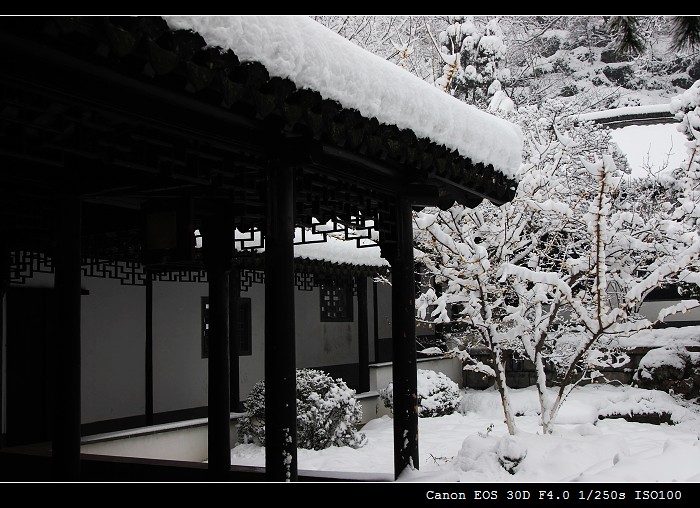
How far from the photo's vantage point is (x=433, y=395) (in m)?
15.6

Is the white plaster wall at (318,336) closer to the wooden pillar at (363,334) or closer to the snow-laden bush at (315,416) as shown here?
the wooden pillar at (363,334)

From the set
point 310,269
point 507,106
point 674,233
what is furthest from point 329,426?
point 507,106

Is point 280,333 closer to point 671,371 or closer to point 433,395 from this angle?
point 433,395

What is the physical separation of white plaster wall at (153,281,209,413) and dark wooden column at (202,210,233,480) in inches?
208

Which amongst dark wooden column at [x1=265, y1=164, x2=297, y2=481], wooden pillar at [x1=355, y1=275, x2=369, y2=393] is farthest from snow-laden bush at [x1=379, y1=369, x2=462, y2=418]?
dark wooden column at [x1=265, y1=164, x2=297, y2=481]

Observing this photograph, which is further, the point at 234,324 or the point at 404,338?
the point at 234,324

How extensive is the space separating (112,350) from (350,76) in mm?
8419

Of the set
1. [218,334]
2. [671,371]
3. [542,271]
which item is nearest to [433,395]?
[671,371]

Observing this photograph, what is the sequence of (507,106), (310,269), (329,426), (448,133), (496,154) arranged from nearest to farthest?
(448,133) < (496,154) < (329,426) < (310,269) < (507,106)

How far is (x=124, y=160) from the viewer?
4.05 meters

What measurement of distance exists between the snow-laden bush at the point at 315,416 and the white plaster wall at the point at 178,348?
1.61 meters

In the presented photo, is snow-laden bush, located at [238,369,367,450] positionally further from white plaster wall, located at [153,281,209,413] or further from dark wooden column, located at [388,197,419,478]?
dark wooden column, located at [388,197,419,478]
